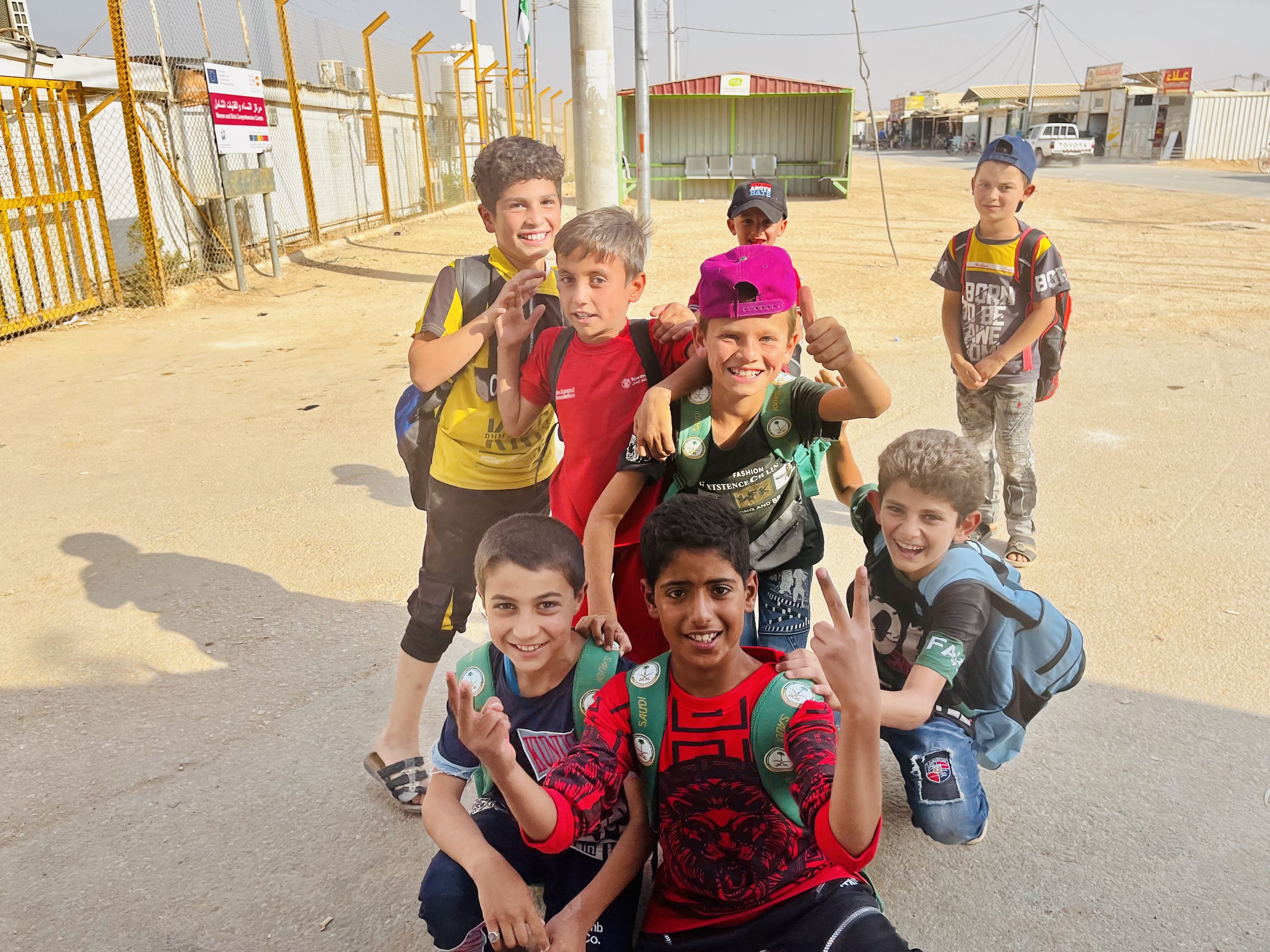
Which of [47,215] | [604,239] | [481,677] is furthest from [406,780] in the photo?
[47,215]

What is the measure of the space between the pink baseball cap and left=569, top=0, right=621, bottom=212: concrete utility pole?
25.4 feet

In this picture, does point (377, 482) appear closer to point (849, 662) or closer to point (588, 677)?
point (588, 677)

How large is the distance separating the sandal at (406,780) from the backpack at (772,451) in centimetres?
104

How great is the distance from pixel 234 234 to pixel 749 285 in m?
10.4

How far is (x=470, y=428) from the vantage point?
8.41 ft

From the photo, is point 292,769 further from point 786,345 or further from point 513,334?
point 786,345

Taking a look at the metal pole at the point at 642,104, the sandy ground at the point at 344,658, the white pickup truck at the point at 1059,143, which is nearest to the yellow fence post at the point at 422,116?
the metal pole at the point at 642,104

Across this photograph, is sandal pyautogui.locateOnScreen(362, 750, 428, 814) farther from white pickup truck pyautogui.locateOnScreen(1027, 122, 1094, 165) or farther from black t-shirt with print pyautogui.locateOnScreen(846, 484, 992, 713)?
white pickup truck pyautogui.locateOnScreen(1027, 122, 1094, 165)

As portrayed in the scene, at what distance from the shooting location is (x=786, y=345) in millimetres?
2100

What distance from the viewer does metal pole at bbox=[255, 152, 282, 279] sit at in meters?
11.6

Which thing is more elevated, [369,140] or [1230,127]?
[1230,127]

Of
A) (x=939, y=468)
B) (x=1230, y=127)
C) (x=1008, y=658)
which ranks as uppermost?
(x=1230, y=127)

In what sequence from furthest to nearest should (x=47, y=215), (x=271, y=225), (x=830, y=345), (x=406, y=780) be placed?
(x=271, y=225), (x=47, y=215), (x=406, y=780), (x=830, y=345)

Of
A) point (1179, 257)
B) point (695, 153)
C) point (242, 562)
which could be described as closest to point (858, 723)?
point (242, 562)
